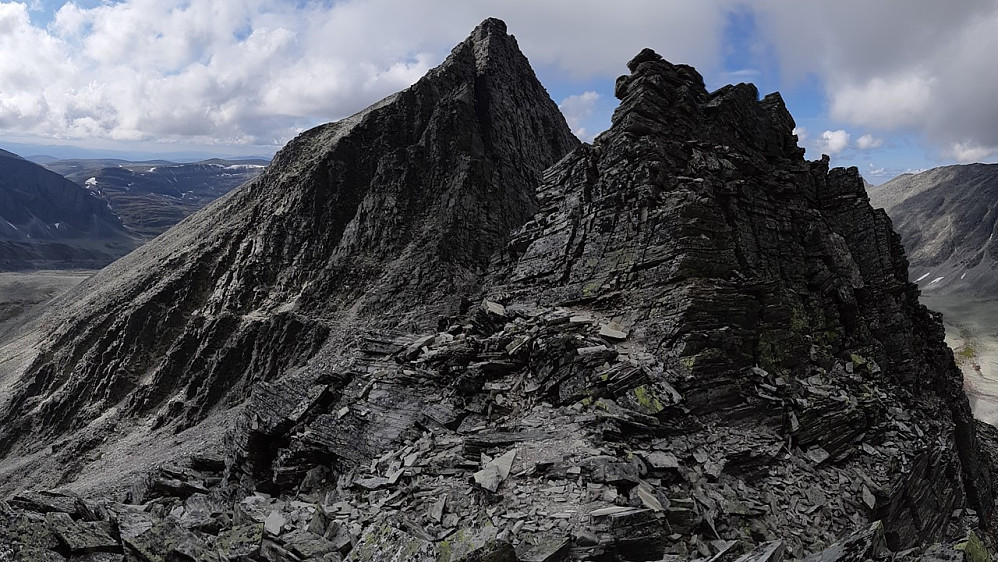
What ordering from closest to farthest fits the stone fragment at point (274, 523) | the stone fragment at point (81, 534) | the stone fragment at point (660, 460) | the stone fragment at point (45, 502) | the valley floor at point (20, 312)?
the stone fragment at point (81, 534) → the stone fragment at point (274, 523) → the stone fragment at point (45, 502) → the stone fragment at point (660, 460) → the valley floor at point (20, 312)

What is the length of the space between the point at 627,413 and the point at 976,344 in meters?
175

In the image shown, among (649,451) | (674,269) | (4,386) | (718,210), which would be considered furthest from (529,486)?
(4,386)

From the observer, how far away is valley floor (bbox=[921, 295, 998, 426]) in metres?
102

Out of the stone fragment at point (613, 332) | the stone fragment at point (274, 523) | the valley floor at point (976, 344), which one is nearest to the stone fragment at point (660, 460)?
the stone fragment at point (613, 332)

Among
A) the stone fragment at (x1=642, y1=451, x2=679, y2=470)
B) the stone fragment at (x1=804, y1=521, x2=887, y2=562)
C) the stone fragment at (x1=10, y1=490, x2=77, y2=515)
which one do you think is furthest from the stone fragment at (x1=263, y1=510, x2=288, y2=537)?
the stone fragment at (x1=804, y1=521, x2=887, y2=562)

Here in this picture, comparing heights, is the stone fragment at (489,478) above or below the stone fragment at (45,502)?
above

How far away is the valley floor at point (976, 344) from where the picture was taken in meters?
102

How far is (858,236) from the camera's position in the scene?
34.4 meters

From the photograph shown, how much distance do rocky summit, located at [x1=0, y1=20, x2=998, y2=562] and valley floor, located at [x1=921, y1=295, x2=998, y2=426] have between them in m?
73.9

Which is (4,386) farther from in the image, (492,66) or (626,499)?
(626,499)

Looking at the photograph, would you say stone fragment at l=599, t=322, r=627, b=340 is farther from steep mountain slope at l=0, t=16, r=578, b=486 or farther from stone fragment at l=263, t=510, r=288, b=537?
steep mountain slope at l=0, t=16, r=578, b=486

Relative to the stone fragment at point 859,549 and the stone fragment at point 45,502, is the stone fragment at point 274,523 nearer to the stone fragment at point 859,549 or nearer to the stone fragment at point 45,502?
the stone fragment at point 45,502

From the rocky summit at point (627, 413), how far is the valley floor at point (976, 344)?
242 feet

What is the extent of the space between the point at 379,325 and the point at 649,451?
4019cm
